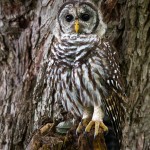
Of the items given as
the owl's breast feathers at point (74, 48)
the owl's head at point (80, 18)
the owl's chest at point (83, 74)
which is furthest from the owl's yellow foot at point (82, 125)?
the owl's head at point (80, 18)

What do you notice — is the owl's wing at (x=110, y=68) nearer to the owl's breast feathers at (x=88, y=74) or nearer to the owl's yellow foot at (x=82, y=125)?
the owl's breast feathers at (x=88, y=74)

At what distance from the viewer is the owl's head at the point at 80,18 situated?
15.8 ft

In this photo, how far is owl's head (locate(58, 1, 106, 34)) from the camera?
15.8 feet

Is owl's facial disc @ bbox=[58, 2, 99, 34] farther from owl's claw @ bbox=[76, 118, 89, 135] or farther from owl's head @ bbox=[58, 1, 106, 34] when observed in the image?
owl's claw @ bbox=[76, 118, 89, 135]

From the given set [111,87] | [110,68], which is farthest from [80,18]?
Answer: [111,87]

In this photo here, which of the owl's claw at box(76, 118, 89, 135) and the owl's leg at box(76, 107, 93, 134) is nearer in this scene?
the owl's claw at box(76, 118, 89, 135)

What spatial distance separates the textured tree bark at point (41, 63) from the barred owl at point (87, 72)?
1.86 feet

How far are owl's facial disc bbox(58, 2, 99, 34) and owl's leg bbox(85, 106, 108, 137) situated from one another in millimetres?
682

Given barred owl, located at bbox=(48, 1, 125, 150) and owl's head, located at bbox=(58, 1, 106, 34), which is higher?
owl's head, located at bbox=(58, 1, 106, 34)

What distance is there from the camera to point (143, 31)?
5.48 m

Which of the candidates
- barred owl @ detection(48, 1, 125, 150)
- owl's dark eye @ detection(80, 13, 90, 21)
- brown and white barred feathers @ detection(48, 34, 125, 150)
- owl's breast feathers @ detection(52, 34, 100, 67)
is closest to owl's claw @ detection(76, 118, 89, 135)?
barred owl @ detection(48, 1, 125, 150)

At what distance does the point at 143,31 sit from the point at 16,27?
4.00 ft

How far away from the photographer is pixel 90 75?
14.9 ft

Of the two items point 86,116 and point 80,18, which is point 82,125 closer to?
point 86,116
